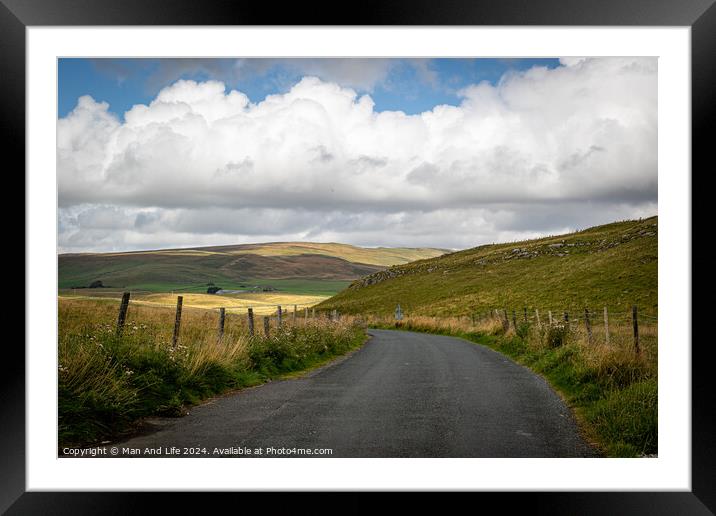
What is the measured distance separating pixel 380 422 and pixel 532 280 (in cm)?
5465

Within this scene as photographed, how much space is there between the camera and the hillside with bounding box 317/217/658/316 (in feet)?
149

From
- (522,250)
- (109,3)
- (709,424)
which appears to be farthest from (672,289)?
(522,250)

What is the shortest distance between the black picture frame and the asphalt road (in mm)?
1043

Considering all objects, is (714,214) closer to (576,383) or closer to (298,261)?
(576,383)

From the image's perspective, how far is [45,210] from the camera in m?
6.21

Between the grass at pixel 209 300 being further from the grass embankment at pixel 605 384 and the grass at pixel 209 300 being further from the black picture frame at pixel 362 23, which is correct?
the black picture frame at pixel 362 23

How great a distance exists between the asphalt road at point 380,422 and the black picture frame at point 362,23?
104cm

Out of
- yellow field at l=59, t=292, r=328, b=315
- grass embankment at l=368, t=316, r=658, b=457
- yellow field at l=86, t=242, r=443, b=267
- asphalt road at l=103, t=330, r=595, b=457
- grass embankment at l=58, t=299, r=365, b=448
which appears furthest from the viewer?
yellow field at l=86, t=242, r=443, b=267

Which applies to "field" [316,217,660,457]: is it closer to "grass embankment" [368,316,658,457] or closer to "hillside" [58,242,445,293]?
"grass embankment" [368,316,658,457]

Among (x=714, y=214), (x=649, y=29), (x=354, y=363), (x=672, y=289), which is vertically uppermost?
(x=649, y=29)

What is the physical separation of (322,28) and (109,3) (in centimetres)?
213

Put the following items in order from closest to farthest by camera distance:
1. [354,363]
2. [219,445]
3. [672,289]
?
[672,289]
[219,445]
[354,363]

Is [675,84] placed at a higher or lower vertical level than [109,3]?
lower

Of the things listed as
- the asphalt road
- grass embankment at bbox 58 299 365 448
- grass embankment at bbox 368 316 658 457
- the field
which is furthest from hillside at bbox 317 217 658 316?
grass embankment at bbox 58 299 365 448
